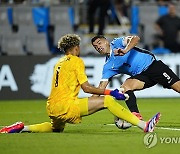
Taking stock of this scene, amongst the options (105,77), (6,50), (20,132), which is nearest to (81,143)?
(20,132)

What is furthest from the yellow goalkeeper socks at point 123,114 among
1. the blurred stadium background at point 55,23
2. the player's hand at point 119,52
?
the blurred stadium background at point 55,23

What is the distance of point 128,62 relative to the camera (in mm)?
11867

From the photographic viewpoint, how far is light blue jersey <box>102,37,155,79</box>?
38.8 ft

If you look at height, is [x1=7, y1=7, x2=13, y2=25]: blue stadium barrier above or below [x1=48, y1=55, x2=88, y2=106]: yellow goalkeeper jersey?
below

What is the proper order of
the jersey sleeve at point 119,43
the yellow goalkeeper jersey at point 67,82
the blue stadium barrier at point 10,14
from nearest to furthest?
1. the yellow goalkeeper jersey at point 67,82
2. the jersey sleeve at point 119,43
3. the blue stadium barrier at point 10,14

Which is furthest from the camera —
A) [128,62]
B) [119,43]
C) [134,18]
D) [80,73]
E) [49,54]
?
[134,18]

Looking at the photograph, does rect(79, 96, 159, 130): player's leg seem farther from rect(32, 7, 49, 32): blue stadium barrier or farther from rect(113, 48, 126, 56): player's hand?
rect(32, 7, 49, 32): blue stadium barrier

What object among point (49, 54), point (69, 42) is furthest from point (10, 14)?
point (69, 42)

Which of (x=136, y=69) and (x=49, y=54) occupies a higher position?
(x=136, y=69)

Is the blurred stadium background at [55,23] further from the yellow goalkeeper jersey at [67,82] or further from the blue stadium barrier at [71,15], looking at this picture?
the yellow goalkeeper jersey at [67,82]

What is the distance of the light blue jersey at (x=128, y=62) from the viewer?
11.8m

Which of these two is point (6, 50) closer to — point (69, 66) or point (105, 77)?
point (105, 77)

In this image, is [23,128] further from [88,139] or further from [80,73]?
[88,139]

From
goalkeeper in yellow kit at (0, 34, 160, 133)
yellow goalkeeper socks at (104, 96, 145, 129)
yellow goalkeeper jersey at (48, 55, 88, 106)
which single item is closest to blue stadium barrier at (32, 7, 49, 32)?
goalkeeper in yellow kit at (0, 34, 160, 133)
